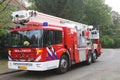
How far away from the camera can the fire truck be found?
1180 centimetres

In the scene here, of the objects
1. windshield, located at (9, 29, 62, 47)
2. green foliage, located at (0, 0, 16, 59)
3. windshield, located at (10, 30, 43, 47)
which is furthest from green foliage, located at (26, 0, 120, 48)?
windshield, located at (10, 30, 43, 47)

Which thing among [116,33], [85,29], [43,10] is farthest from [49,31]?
[116,33]

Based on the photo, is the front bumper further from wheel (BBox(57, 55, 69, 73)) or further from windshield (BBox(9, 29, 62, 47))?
windshield (BBox(9, 29, 62, 47))

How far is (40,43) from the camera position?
38.5 feet

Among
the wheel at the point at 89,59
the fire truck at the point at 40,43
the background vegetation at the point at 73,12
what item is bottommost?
the wheel at the point at 89,59

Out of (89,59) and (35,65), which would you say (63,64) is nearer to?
(35,65)

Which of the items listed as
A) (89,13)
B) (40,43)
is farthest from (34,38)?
(89,13)

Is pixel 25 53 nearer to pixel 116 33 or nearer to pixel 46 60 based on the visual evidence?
pixel 46 60

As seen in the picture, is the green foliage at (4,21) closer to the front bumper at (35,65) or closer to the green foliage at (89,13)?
the front bumper at (35,65)

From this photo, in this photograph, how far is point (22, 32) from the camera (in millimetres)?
12438

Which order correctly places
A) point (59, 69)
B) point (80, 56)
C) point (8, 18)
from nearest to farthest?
point (59, 69) < point (80, 56) < point (8, 18)

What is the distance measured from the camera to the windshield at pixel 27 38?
11.8 metres

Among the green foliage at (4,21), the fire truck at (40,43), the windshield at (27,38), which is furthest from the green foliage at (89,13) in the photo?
the windshield at (27,38)

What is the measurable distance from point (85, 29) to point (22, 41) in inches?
248
